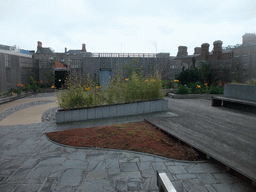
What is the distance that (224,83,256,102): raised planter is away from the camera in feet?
19.1

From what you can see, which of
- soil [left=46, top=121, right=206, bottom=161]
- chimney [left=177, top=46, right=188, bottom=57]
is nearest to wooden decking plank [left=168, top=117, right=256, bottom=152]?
soil [left=46, top=121, right=206, bottom=161]

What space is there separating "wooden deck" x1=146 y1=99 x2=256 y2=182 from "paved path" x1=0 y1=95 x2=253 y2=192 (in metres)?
0.22

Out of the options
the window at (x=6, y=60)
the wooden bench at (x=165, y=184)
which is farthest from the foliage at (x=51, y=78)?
the wooden bench at (x=165, y=184)

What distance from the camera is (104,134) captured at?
3879 millimetres

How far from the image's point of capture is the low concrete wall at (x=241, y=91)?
19.1ft

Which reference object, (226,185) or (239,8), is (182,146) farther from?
(239,8)

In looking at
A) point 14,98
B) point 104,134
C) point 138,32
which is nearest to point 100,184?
point 104,134

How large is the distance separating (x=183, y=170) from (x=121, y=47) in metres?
12.9

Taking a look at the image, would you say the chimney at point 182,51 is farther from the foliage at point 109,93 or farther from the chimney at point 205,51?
the foliage at point 109,93

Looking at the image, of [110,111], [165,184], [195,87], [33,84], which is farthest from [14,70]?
[165,184]

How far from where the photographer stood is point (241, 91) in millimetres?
6207

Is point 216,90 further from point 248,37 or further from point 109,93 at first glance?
point 248,37

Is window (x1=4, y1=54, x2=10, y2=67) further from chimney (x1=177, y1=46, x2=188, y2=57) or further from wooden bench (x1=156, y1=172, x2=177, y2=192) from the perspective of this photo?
chimney (x1=177, y1=46, x2=188, y2=57)

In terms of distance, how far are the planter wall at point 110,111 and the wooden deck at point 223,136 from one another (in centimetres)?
113
